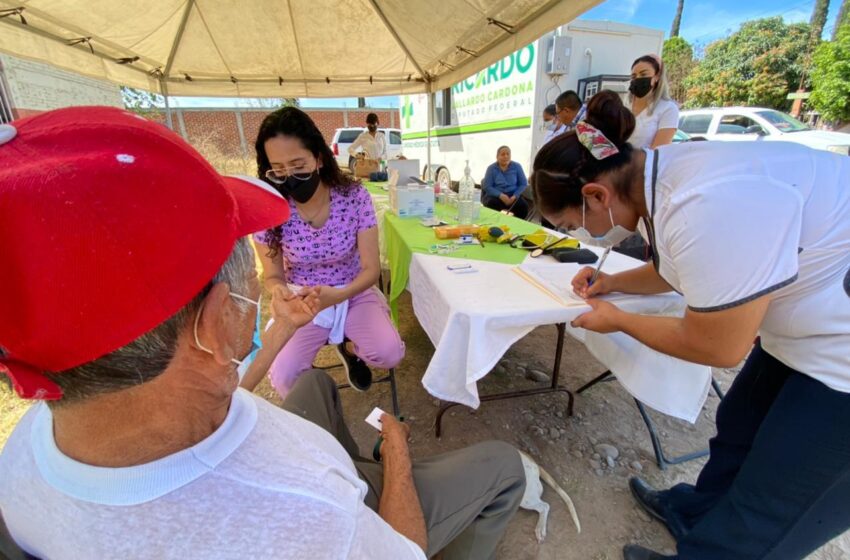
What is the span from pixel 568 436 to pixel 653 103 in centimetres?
261

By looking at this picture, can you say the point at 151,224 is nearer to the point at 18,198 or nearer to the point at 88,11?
the point at 18,198

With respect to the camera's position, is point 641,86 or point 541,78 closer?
point 641,86

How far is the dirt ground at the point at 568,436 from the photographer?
1.60 m

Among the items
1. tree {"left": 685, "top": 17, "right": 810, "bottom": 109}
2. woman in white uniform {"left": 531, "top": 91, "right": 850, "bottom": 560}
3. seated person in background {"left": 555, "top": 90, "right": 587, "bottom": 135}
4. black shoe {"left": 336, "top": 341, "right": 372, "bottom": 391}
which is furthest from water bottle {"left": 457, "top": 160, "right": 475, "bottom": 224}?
tree {"left": 685, "top": 17, "right": 810, "bottom": 109}

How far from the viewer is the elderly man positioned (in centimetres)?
42

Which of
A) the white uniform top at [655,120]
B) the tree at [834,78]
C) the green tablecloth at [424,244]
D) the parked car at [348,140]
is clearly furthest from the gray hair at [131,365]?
the tree at [834,78]

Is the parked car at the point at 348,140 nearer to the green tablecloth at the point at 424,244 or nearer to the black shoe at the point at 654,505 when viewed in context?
the green tablecloth at the point at 424,244

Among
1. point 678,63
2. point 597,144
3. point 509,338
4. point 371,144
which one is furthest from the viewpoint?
point 678,63

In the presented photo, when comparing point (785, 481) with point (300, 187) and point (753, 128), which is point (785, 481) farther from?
point (753, 128)

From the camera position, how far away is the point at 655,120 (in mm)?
3012

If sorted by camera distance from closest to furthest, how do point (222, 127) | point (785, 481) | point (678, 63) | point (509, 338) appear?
1. point (785, 481)
2. point (509, 338)
3. point (222, 127)
4. point (678, 63)

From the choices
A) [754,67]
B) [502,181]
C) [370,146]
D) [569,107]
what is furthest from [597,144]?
[754,67]

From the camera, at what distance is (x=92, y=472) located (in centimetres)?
49

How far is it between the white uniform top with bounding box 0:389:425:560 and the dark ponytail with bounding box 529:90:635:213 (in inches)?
41.5
